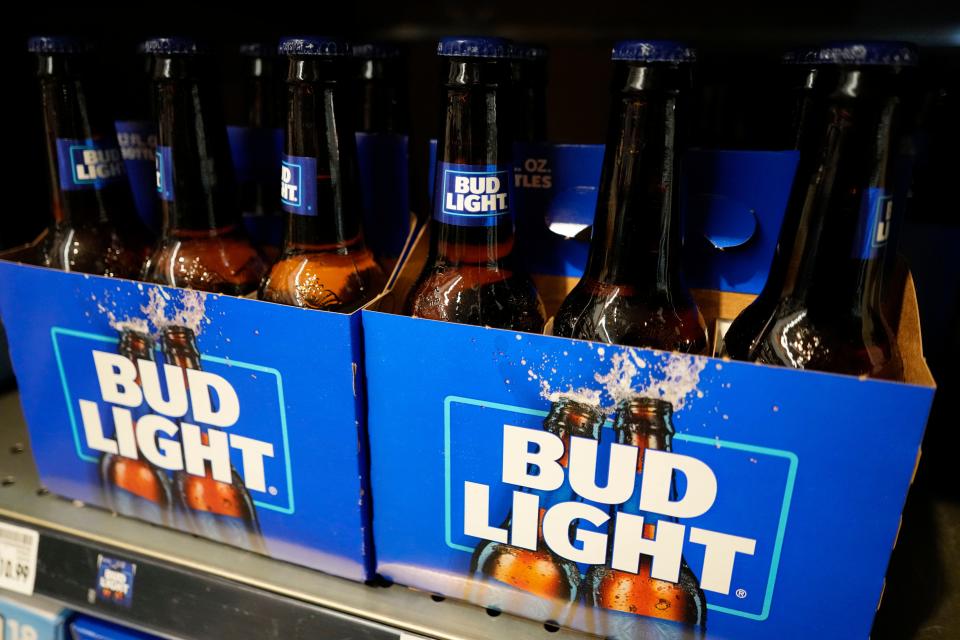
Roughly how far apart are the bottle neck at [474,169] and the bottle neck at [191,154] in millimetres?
273

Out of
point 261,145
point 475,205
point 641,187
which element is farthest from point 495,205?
point 261,145

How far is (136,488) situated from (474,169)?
1.71 ft

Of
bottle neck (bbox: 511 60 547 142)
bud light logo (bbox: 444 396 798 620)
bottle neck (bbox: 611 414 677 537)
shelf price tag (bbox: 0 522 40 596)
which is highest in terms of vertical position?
bottle neck (bbox: 511 60 547 142)

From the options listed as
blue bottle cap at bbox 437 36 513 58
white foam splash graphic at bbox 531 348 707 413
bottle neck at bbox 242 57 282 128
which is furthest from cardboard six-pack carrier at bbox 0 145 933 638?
bottle neck at bbox 242 57 282 128

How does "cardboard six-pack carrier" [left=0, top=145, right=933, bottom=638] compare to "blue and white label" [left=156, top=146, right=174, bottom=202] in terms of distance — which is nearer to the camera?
"cardboard six-pack carrier" [left=0, top=145, right=933, bottom=638]

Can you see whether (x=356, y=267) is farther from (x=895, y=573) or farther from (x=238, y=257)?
(x=895, y=573)

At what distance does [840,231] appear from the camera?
1.93 feet

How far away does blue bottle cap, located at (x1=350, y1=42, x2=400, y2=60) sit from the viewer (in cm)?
92

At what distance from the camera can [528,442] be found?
2.01 feet

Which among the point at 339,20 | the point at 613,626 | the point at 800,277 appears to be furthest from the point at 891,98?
the point at 339,20

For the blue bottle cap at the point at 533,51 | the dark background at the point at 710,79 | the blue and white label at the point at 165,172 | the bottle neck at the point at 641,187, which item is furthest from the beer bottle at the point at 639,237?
the blue and white label at the point at 165,172

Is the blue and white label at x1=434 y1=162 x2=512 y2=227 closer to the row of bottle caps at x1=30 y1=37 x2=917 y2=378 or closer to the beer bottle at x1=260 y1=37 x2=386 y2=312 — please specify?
the row of bottle caps at x1=30 y1=37 x2=917 y2=378

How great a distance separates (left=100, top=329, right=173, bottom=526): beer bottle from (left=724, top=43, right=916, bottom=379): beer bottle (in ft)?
2.04

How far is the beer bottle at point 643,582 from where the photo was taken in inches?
22.4
